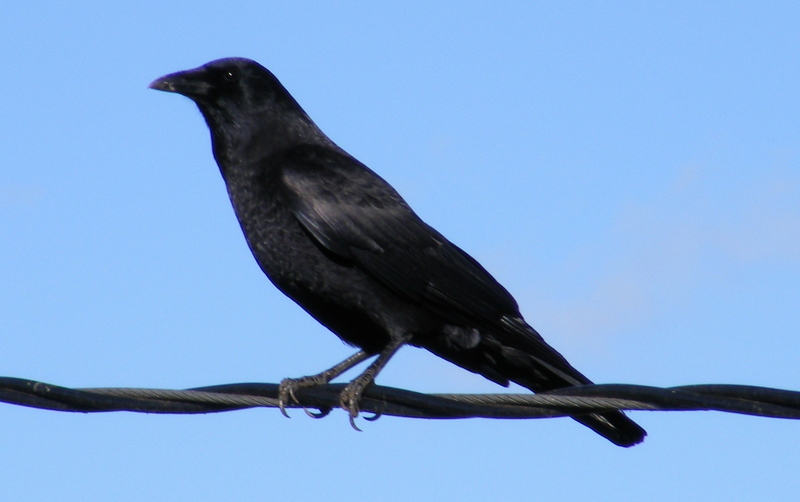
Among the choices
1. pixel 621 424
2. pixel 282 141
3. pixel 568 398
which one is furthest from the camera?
pixel 282 141

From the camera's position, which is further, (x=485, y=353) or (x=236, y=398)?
(x=485, y=353)

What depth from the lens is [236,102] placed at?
7023mm

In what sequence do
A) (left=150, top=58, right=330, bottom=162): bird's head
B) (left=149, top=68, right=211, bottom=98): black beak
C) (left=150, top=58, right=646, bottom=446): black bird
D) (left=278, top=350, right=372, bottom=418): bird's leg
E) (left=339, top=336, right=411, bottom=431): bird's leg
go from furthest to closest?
(left=149, top=68, right=211, bottom=98): black beak < (left=150, top=58, right=330, bottom=162): bird's head < (left=150, top=58, right=646, bottom=446): black bird < (left=278, top=350, right=372, bottom=418): bird's leg < (left=339, top=336, right=411, bottom=431): bird's leg

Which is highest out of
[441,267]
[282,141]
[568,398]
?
[282,141]

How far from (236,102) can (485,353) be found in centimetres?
231

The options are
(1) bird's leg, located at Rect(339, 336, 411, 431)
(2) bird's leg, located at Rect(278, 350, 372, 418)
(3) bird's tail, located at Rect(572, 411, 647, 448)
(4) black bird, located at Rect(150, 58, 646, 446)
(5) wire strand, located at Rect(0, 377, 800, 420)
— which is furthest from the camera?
(4) black bird, located at Rect(150, 58, 646, 446)

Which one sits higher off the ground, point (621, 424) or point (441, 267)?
point (441, 267)

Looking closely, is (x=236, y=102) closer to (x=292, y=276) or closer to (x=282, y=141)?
(x=282, y=141)

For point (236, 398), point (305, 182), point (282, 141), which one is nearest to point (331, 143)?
point (282, 141)

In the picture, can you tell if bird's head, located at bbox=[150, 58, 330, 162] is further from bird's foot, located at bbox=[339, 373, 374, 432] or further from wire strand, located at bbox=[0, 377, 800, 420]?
wire strand, located at bbox=[0, 377, 800, 420]

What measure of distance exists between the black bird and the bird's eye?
69 centimetres

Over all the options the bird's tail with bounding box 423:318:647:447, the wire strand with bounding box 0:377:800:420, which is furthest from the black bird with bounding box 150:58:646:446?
the wire strand with bounding box 0:377:800:420

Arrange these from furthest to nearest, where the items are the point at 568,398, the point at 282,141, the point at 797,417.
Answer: the point at 282,141, the point at 568,398, the point at 797,417

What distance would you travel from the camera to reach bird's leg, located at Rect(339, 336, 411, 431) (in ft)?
→ 17.3
